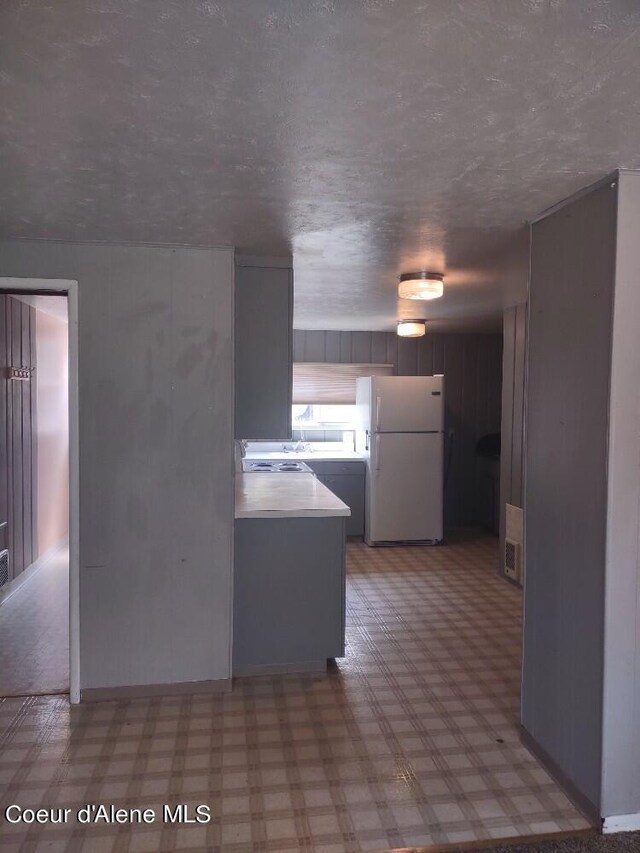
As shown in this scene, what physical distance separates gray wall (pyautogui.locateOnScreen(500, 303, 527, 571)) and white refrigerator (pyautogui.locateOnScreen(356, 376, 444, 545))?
1017 mm

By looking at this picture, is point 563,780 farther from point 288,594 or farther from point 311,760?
point 288,594

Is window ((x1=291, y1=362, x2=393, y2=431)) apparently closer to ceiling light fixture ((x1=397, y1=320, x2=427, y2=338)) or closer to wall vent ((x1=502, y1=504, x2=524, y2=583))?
ceiling light fixture ((x1=397, y1=320, x2=427, y2=338))

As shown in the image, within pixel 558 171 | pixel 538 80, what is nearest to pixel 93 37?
pixel 538 80

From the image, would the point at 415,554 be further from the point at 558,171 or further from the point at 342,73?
the point at 342,73

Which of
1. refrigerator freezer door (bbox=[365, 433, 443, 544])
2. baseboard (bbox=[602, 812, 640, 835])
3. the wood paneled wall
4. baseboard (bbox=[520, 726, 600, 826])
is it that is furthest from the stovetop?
baseboard (bbox=[602, 812, 640, 835])

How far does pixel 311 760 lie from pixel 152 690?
0.94m

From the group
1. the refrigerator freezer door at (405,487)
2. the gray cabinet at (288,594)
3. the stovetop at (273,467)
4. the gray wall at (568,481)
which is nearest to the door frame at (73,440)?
the gray cabinet at (288,594)

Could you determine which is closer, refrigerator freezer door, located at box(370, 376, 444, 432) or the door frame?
the door frame

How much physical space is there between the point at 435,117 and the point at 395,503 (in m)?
4.74

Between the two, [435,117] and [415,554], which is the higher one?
[435,117]

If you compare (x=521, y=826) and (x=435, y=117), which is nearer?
(x=435, y=117)

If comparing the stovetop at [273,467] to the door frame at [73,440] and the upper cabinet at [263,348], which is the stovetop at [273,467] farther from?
the door frame at [73,440]

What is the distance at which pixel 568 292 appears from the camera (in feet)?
7.54

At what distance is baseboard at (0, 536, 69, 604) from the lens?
172 inches
